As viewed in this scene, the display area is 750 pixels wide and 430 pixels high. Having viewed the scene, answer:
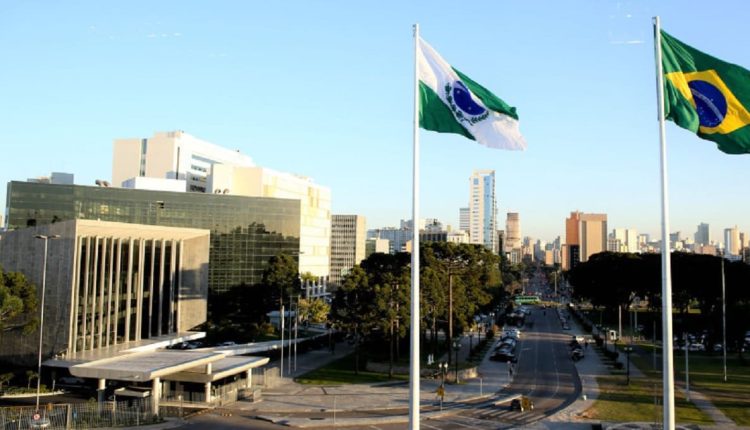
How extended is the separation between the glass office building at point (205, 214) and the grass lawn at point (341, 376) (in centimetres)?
3604

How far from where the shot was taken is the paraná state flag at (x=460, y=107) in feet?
59.1

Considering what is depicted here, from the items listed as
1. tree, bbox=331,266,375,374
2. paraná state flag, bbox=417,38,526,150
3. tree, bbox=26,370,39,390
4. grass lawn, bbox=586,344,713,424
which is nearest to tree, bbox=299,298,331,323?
tree, bbox=331,266,375,374

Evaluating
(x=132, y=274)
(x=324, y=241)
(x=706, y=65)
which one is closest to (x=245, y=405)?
(x=132, y=274)

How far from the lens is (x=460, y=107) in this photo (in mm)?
18281

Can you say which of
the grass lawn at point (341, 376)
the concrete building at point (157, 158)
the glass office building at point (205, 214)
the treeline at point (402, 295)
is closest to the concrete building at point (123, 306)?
the grass lawn at point (341, 376)

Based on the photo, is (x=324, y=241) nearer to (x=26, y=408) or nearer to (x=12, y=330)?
(x=12, y=330)

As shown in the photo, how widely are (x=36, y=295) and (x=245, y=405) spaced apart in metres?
19.9

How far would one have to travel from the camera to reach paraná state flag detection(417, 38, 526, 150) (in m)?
18.0

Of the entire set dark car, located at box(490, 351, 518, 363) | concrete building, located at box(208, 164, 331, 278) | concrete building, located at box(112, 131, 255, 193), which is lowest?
dark car, located at box(490, 351, 518, 363)

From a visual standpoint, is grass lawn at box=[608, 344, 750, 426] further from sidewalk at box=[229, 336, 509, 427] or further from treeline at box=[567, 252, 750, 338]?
sidewalk at box=[229, 336, 509, 427]

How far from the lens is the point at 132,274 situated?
61.9 meters

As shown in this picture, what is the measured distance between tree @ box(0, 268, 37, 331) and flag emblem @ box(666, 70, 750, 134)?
44.5m

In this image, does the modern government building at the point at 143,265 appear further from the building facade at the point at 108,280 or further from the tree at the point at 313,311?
the tree at the point at 313,311

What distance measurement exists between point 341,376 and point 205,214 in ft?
147
